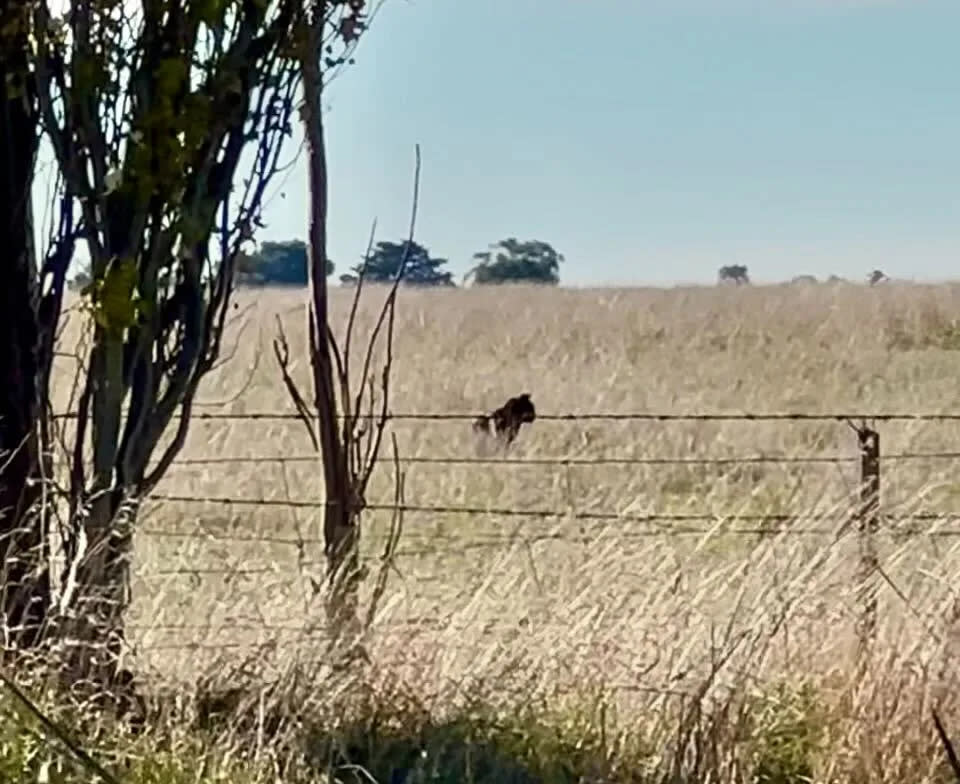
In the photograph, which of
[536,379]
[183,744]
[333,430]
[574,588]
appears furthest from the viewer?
[536,379]

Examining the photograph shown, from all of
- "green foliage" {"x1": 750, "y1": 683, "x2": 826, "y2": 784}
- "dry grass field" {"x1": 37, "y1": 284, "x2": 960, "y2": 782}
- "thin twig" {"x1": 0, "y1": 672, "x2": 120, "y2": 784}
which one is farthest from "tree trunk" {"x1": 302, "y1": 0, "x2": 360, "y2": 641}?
"thin twig" {"x1": 0, "y1": 672, "x2": 120, "y2": 784}

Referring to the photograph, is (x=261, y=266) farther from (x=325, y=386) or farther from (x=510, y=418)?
(x=510, y=418)

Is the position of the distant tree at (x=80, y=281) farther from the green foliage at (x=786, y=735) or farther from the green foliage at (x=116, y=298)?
the green foliage at (x=786, y=735)

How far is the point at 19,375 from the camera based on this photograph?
519 cm

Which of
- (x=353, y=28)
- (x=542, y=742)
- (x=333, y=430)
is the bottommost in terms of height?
(x=542, y=742)

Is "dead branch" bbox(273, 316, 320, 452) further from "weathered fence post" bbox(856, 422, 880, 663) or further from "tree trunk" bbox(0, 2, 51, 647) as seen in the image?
"weathered fence post" bbox(856, 422, 880, 663)

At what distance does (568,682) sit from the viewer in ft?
16.6

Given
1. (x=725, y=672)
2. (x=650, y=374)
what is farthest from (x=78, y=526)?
(x=650, y=374)

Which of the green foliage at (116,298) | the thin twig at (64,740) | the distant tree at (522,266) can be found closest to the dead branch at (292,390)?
the green foliage at (116,298)

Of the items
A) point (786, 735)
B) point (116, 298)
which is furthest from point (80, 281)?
point (786, 735)

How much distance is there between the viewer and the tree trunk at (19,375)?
4992 millimetres

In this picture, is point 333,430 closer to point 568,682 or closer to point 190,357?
point 190,357

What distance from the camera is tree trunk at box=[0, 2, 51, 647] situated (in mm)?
4992

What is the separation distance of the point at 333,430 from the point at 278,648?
3.70 feet
